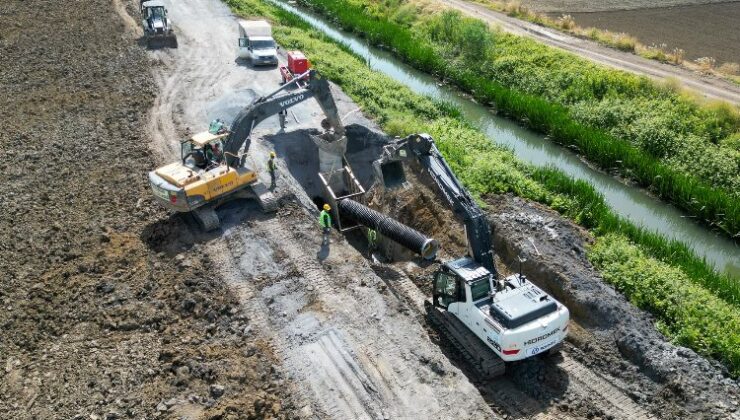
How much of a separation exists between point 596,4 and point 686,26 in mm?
8941

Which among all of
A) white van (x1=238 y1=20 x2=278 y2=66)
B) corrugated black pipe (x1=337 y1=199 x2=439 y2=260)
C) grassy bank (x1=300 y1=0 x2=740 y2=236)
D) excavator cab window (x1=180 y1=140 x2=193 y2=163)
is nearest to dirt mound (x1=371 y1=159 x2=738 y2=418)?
corrugated black pipe (x1=337 y1=199 x2=439 y2=260)

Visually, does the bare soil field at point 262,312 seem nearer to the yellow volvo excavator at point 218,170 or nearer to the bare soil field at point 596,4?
the yellow volvo excavator at point 218,170

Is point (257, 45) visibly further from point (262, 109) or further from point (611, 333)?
point (611, 333)

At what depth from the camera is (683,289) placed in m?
17.6

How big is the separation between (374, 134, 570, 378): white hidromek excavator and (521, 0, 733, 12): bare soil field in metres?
40.2

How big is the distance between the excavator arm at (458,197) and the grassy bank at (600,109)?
11.7 meters

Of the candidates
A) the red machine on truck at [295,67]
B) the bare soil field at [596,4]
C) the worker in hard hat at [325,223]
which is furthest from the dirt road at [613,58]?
the worker in hard hat at [325,223]

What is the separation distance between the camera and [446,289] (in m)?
16.5

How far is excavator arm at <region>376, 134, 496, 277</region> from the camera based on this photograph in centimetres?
1656

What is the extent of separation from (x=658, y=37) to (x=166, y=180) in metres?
37.5

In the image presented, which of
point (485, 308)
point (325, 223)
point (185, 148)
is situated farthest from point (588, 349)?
point (185, 148)

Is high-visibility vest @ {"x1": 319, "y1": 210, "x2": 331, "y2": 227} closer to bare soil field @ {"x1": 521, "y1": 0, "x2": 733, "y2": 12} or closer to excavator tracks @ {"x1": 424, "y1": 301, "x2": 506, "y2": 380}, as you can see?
excavator tracks @ {"x1": 424, "y1": 301, "x2": 506, "y2": 380}

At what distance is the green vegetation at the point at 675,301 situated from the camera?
1606 cm

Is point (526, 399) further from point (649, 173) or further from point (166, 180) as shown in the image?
point (649, 173)
